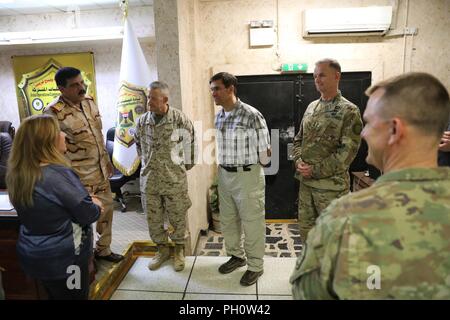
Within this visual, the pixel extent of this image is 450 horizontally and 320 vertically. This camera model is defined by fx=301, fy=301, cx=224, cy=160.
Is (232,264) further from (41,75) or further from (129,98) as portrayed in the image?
(41,75)

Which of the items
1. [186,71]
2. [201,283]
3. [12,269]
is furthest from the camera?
[186,71]

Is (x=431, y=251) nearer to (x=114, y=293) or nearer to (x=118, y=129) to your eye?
(x=114, y=293)

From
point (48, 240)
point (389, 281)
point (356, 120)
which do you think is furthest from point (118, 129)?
point (389, 281)

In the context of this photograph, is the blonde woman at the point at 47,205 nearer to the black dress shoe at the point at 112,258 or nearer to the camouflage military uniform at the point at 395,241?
the black dress shoe at the point at 112,258

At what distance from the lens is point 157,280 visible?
2.39 m

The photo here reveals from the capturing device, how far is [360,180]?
3.48 meters

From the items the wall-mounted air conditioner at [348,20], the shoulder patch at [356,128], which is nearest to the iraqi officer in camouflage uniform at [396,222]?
the shoulder patch at [356,128]

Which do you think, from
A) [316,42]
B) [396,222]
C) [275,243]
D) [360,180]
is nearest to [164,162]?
[275,243]

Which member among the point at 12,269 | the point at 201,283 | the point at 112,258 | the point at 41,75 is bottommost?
the point at 201,283

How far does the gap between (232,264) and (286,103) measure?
2161mm

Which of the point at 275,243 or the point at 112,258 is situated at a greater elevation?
the point at 112,258

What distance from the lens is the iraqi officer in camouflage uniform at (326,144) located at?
6.56ft

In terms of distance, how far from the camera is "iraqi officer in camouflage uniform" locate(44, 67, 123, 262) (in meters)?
2.16

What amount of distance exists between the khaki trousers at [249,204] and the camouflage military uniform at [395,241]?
153 centimetres
